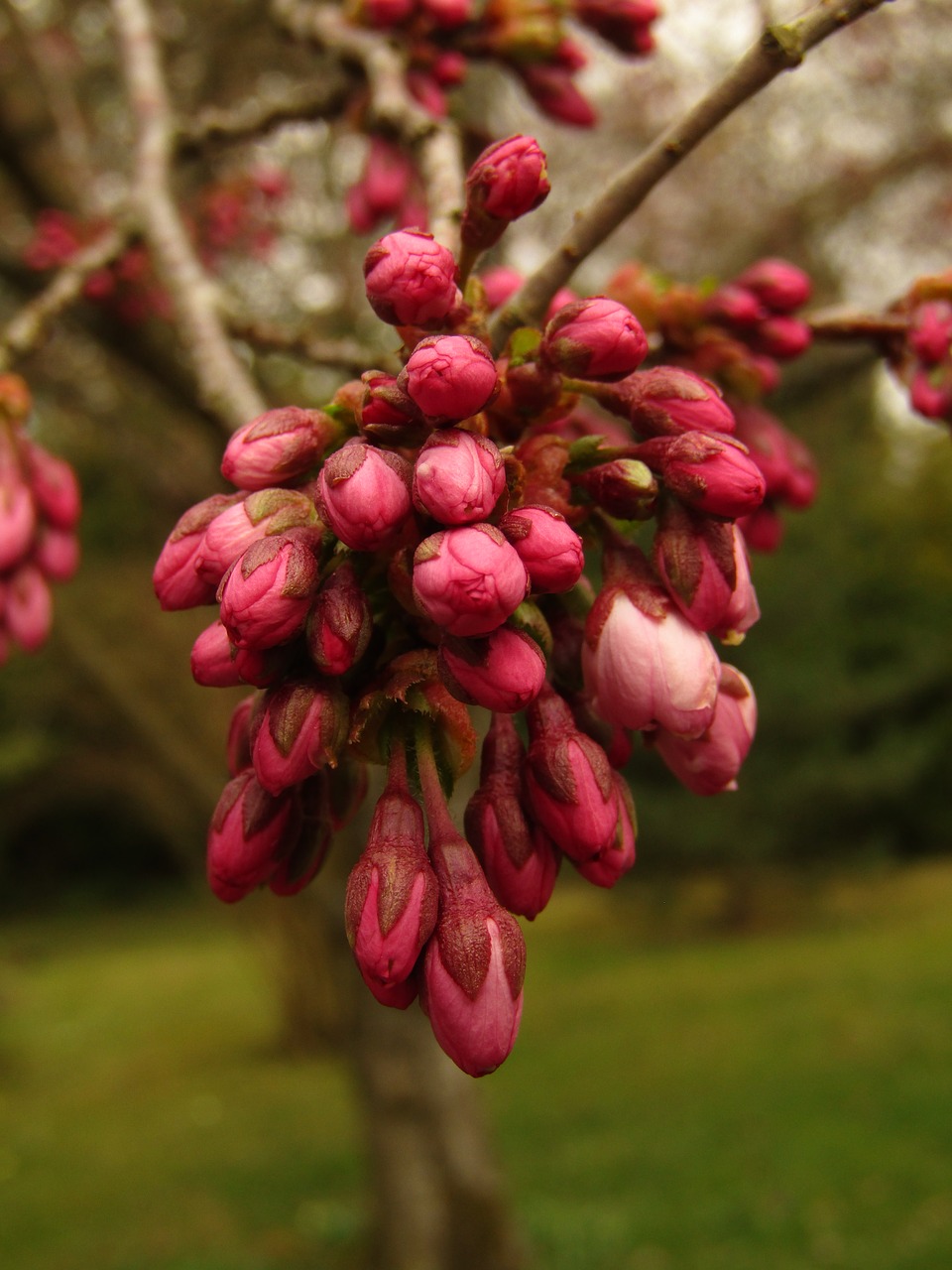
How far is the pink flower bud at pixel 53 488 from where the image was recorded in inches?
62.9

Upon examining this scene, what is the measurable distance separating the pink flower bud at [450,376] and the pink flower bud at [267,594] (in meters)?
0.15

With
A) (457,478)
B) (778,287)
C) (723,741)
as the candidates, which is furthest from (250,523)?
(778,287)

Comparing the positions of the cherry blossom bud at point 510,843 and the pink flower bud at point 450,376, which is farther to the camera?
the cherry blossom bud at point 510,843

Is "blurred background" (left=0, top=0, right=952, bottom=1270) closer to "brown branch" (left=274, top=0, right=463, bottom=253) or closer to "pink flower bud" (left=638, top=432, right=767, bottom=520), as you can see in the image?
"brown branch" (left=274, top=0, right=463, bottom=253)

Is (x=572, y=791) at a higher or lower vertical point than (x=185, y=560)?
lower

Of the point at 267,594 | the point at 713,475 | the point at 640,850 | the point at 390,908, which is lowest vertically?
the point at 640,850

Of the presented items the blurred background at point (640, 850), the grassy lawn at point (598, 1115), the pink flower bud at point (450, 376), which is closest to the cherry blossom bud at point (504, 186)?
the pink flower bud at point (450, 376)

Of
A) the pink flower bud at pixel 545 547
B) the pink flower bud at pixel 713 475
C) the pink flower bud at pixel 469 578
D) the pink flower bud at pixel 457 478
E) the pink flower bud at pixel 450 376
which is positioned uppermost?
the pink flower bud at pixel 450 376

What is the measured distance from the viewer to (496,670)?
2.82 feet

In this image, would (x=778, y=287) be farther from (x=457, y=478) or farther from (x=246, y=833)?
(x=246, y=833)

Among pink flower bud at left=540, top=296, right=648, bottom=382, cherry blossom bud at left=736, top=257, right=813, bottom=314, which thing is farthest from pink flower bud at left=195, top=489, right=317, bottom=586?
cherry blossom bud at left=736, top=257, right=813, bottom=314

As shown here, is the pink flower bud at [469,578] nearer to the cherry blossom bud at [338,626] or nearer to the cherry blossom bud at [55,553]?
the cherry blossom bud at [338,626]

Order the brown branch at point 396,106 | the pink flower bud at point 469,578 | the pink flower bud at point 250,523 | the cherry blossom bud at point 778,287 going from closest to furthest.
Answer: the pink flower bud at point 469,578 → the pink flower bud at point 250,523 → the brown branch at point 396,106 → the cherry blossom bud at point 778,287

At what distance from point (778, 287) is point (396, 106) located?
623 millimetres
